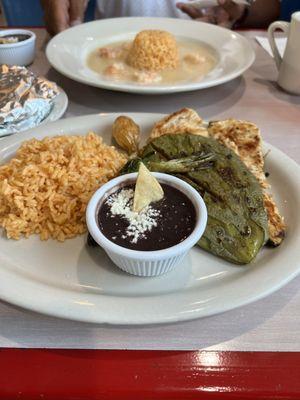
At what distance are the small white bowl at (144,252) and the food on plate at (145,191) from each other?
70mm

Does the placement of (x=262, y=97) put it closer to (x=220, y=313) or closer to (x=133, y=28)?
(x=133, y=28)

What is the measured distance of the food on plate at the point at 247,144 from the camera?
122 cm

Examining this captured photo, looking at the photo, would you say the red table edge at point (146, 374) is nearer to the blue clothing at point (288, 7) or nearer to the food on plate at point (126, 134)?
the food on plate at point (126, 134)

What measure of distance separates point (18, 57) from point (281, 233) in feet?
5.82

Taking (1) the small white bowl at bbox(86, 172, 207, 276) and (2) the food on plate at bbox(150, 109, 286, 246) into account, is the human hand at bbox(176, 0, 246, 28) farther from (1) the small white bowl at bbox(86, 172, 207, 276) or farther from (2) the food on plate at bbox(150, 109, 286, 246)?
(1) the small white bowl at bbox(86, 172, 207, 276)

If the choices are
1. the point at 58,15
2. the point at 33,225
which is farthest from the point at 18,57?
the point at 33,225

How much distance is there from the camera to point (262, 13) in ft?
10.3

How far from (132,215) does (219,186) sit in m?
0.34

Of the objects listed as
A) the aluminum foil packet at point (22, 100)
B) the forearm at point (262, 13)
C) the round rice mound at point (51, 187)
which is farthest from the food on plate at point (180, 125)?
the forearm at point (262, 13)

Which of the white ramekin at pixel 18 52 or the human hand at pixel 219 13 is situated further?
the human hand at pixel 219 13

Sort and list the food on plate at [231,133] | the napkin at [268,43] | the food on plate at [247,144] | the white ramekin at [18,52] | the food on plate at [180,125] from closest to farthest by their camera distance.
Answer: the food on plate at [247,144]
the food on plate at [231,133]
the food on plate at [180,125]
the white ramekin at [18,52]
the napkin at [268,43]

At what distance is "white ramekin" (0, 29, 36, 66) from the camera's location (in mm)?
2051

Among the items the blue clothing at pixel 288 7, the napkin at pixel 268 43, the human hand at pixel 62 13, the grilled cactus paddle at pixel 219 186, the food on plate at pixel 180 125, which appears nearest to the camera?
the grilled cactus paddle at pixel 219 186

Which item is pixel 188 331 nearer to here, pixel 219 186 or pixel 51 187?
pixel 219 186
